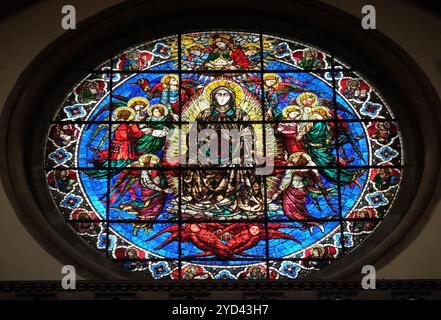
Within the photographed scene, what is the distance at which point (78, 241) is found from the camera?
17.6 meters

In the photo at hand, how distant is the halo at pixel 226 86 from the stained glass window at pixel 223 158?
0.5 inches

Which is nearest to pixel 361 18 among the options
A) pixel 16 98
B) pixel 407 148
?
pixel 407 148

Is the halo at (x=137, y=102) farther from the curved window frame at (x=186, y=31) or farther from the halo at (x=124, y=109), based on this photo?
the curved window frame at (x=186, y=31)

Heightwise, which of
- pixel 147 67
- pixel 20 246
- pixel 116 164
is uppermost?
pixel 147 67

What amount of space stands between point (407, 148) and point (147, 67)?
3741 millimetres

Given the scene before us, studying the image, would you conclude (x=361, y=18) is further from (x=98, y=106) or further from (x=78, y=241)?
(x=78, y=241)

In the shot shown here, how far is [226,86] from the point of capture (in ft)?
63.0

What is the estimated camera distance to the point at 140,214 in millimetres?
17984

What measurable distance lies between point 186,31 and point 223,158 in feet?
7.25

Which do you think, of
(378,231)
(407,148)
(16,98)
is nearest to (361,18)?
(407,148)

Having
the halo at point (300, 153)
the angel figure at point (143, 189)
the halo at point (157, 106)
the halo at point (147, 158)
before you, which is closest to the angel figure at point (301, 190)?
the halo at point (300, 153)

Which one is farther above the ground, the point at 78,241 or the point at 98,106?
the point at 98,106

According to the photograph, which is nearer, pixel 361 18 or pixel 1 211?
pixel 1 211

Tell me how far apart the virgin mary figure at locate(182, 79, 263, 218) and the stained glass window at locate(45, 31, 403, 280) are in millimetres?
18
